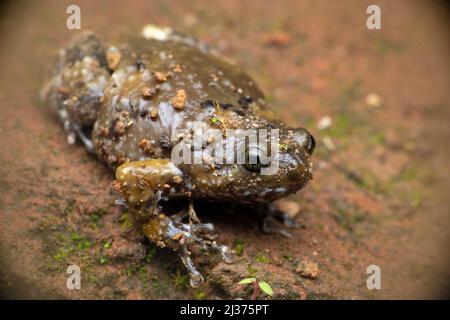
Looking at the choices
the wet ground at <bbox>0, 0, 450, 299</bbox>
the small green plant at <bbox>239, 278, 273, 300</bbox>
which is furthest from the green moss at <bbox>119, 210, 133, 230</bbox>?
the small green plant at <bbox>239, 278, 273, 300</bbox>

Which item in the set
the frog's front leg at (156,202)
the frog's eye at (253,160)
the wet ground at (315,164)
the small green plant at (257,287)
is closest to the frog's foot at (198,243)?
the frog's front leg at (156,202)

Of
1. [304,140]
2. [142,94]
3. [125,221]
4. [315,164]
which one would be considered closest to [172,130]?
[142,94]

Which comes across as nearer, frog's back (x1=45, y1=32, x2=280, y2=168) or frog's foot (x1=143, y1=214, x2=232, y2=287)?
frog's foot (x1=143, y1=214, x2=232, y2=287)

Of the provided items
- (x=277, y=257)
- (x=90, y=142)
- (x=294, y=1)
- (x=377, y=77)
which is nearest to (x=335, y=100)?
(x=377, y=77)

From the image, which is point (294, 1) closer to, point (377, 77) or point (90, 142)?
point (377, 77)

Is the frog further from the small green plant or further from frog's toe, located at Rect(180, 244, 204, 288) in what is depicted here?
the small green plant
